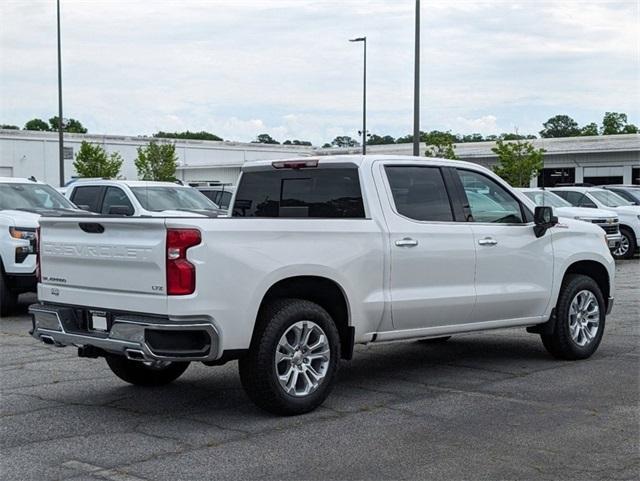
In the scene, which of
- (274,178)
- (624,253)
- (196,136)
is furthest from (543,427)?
(196,136)

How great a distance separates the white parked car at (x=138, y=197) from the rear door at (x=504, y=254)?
8.22 m

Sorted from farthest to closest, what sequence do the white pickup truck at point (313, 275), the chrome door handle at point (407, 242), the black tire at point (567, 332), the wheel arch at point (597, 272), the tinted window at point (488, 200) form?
the wheel arch at point (597, 272)
the black tire at point (567, 332)
the tinted window at point (488, 200)
the chrome door handle at point (407, 242)
the white pickup truck at point (313, 275)

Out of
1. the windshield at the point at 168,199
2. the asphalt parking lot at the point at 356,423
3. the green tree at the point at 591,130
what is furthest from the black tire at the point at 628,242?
the green tree at the point at 591,130

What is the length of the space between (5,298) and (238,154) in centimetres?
6213

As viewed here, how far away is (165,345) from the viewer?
655 centimetres

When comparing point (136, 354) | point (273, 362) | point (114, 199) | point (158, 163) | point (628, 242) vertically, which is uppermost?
point (158, 163)

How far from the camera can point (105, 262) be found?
7039 millimetres

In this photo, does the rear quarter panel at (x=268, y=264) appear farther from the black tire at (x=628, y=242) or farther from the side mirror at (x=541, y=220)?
the black tire at (x=628, y=242)

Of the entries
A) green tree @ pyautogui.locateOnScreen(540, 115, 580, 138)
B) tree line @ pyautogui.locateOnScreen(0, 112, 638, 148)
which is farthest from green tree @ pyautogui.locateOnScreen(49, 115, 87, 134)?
green tree @ pyautogui.locateOnScreen(540, 115, 580, 138)

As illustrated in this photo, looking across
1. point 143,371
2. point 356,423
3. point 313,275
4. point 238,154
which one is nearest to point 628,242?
point 143,371

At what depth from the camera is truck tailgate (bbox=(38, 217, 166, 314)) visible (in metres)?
6.67

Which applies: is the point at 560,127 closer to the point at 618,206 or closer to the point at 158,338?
the point at 618,206

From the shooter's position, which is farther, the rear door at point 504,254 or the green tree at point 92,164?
the green tree at point 92,164

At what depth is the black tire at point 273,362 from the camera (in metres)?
6.90
